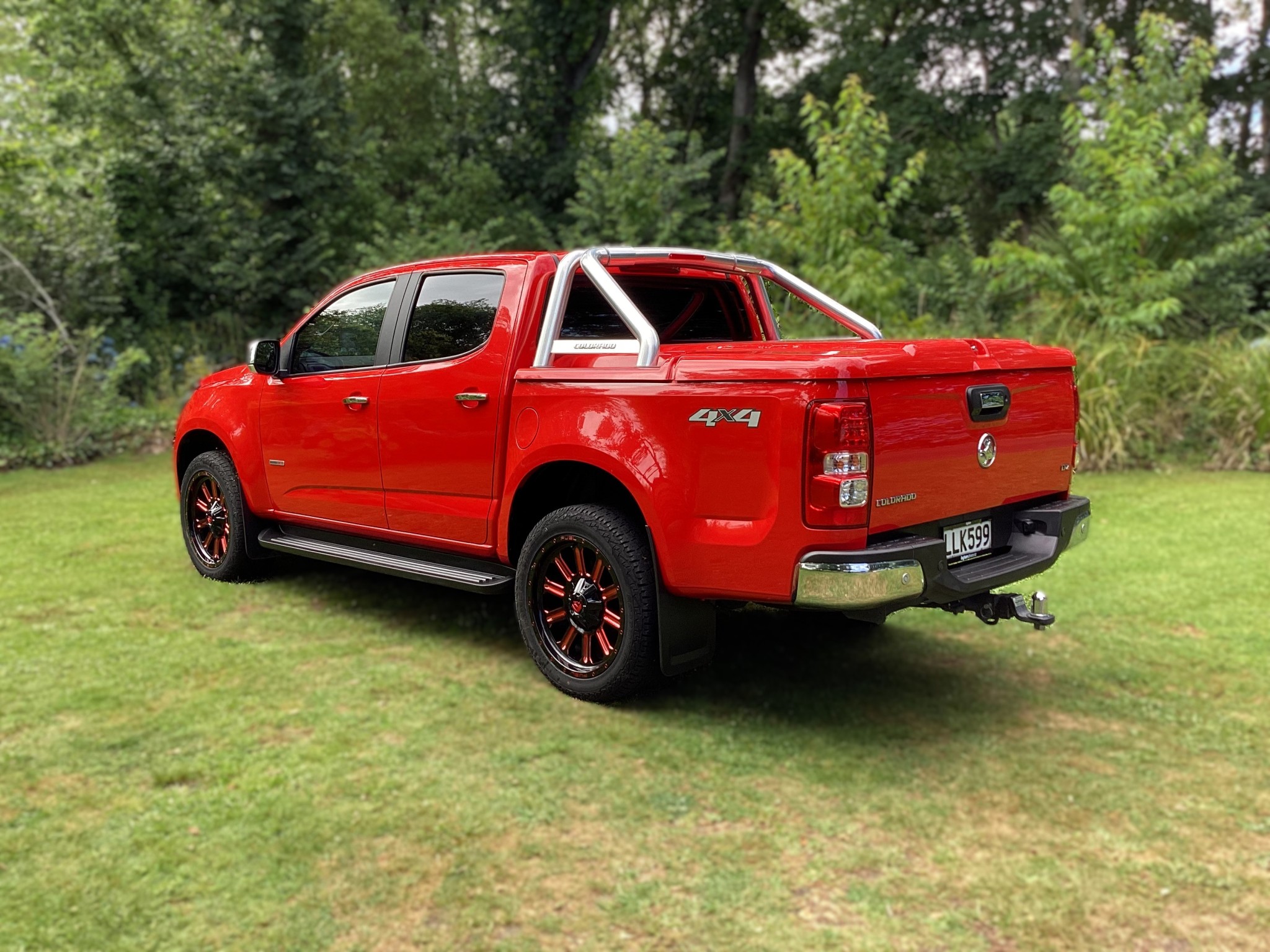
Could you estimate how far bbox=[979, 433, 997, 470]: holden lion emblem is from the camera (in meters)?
3.91

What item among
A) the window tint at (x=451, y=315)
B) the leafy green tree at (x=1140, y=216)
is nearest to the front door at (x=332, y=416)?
the window tint at (x=451, y=315)

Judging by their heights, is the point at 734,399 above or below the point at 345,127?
below

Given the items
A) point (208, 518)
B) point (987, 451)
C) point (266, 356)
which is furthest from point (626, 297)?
point (208, 518)

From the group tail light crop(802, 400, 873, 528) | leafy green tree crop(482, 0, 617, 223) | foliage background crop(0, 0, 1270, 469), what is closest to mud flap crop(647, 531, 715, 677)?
tail light crop(802, 400, 873, 528)

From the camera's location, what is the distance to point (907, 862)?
10.0ft

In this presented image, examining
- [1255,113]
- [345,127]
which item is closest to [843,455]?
[345,127]

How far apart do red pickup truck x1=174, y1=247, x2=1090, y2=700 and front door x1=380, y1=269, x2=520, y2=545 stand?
0.04ft

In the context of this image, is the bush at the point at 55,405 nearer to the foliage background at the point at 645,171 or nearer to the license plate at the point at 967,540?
the foliage background at the point at 645,171

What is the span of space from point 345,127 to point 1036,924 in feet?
66.2

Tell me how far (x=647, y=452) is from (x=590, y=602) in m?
0.64

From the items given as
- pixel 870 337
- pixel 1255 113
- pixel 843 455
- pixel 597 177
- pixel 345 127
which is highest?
pixel 1255 113

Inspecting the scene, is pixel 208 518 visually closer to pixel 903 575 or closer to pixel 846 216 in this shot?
pixel 903 575

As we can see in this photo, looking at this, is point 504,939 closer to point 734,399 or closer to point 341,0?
point 734,399

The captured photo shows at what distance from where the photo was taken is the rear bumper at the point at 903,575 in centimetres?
338
